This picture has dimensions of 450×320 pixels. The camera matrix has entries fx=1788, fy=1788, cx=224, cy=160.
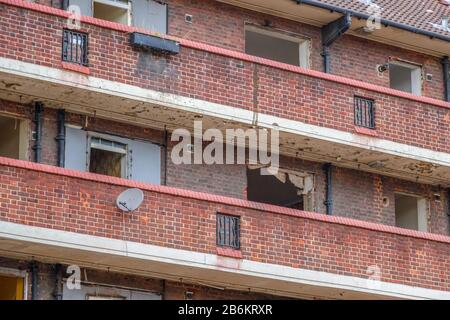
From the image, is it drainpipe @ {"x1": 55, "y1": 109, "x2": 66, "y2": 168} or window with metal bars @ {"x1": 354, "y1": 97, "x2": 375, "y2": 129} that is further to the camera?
window with metal bars @ {"x1": 354, "y1": 97, "x2": 375, "y2": 129}

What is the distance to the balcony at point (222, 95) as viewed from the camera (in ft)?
108

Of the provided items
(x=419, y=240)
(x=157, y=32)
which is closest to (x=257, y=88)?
(x=157, y=32)

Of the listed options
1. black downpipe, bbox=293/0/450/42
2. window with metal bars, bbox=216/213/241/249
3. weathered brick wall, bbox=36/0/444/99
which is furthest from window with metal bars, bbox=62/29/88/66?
black downpipe, bbox=293/0/450/42

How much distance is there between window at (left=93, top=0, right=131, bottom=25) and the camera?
35.5m

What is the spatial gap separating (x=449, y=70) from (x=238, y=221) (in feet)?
27.1

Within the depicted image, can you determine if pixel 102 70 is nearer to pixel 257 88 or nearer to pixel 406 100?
pixel 257 88

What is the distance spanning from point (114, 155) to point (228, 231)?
2814 millimetres

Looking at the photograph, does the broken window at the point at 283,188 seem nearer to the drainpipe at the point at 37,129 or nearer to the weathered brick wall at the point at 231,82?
the weathered brick wall at the point at 231,82

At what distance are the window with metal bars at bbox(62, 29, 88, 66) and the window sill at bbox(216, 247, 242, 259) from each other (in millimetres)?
4303

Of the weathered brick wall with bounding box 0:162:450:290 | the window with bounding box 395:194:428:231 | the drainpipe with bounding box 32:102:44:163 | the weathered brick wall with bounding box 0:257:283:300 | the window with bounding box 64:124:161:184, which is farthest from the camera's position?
the window with bounding box 395:194:428:231

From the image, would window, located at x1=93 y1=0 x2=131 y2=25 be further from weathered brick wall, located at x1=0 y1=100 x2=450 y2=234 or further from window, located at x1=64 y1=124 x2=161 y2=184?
window, located at x1=64 y1=124 x2=161 y2=184

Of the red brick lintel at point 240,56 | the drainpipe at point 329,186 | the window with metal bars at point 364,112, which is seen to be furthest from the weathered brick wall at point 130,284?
the red brick lintel at point 240,56

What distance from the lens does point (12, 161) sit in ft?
104

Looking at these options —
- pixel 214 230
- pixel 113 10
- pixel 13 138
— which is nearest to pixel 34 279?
pixel 13 138
